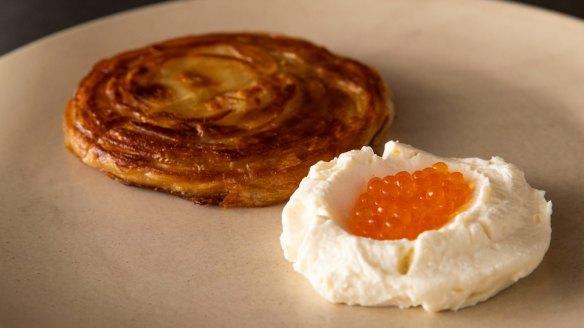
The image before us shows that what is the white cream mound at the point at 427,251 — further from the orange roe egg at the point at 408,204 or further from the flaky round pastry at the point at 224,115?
the flaky round pastry at the point at 224,115

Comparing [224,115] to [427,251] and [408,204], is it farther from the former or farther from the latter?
[427,251]

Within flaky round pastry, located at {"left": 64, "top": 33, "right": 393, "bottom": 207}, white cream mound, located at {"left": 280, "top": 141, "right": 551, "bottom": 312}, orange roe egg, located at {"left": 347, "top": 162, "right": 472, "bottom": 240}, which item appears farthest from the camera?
flaky round pastry, located at {"left": 64, "top": 33, "right": 393, "bottom": 207}

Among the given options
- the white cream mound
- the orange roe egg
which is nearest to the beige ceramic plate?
the white cream mound

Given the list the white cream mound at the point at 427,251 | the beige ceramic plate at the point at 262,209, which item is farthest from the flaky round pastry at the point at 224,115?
the white cream mound at the point at 427,251

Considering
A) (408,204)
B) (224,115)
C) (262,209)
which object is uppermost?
(408,204)

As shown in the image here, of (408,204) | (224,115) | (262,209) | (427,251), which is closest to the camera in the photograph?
(427,251)

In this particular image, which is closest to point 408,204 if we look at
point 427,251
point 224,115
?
point 427,251

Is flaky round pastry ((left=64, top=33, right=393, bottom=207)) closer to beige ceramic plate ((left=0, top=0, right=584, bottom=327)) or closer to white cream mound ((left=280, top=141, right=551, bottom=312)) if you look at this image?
beige ceramic plate ((left=0, top=0, right=584, bottom=327))

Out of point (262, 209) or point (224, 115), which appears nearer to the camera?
point (262, 209)
